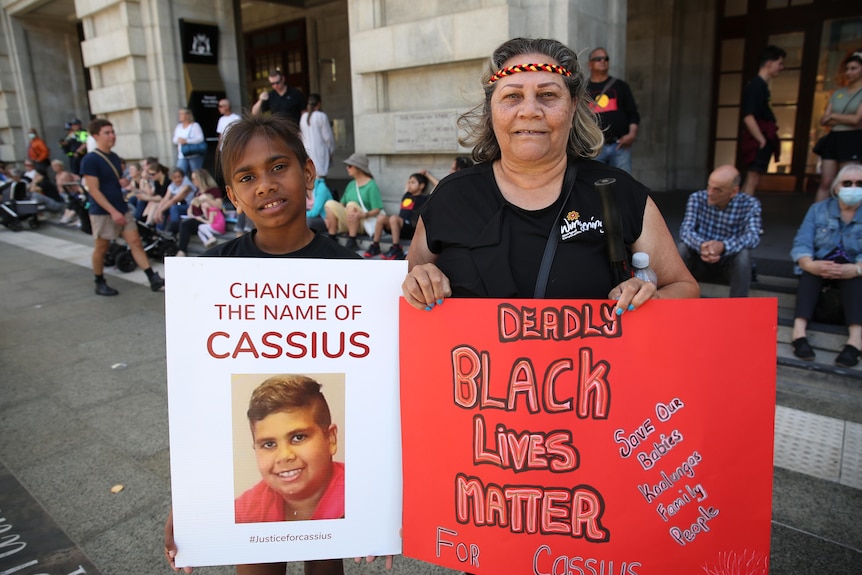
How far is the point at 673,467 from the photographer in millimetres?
1559

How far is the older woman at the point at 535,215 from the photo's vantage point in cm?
166

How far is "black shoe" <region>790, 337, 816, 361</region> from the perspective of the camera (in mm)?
4438

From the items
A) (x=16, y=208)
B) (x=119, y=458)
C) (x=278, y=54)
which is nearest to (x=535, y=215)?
(x=119, y=458)

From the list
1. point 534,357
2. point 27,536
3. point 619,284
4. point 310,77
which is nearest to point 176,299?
point 534,357

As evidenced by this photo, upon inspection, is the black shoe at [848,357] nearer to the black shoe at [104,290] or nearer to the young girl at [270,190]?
the young girl at [270,190]

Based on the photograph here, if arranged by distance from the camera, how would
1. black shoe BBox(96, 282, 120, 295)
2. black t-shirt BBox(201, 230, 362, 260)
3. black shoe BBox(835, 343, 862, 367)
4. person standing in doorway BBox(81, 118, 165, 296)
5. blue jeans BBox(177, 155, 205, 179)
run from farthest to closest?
1. blue jeans BBox(177, 155, 205, 179)
2. black shoe BBox(96, 282, 120, 295)
3. person standing in doorway BBox(81, 118, 165, 296)
4. black shoe BBox(835, 343, 862, 367)
5. black t-shirt BBox(201, 230, 362, 260)

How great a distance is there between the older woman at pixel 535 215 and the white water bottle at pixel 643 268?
0.16 feet

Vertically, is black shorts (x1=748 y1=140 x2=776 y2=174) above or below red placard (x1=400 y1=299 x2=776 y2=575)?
above

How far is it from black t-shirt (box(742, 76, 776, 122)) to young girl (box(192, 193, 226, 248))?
720cm

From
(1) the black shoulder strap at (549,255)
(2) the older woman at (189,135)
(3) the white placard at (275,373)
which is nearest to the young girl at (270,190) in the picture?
(3) the white placard at (275,373)

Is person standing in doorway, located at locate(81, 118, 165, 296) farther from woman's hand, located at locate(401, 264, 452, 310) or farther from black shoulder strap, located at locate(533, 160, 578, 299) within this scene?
black shoulder strap, located at locate(533, 160, 578, 299)

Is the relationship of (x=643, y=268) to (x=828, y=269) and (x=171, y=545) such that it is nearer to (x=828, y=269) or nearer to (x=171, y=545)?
(x=171, y=545)

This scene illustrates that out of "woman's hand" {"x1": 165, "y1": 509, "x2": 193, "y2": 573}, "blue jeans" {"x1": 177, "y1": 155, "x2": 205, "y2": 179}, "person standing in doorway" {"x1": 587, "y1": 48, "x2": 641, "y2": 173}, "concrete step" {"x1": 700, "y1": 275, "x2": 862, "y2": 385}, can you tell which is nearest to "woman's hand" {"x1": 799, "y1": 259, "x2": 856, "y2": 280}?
"concrete step" {"x1": 700, "y1": 275, "x2": 862, "y2": 385}

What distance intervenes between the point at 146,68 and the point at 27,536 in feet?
34.6
